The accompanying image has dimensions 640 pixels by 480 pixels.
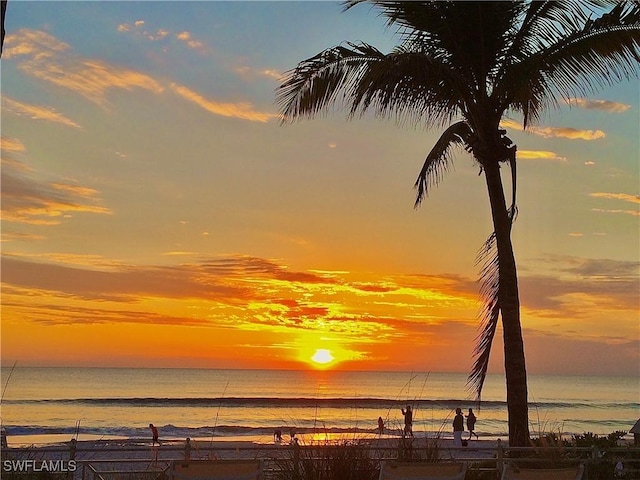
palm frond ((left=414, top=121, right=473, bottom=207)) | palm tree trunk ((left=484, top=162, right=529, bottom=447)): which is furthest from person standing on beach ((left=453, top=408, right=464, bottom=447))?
palm tree trunk ((left=484, top=162, right=529, bottom=447))

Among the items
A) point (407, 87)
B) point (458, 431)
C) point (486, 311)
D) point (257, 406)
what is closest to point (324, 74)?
point (407, 87)

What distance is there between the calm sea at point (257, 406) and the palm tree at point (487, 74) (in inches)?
557

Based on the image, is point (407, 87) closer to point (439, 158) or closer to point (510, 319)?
point (439, 158)

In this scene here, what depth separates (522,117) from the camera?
1180 cm

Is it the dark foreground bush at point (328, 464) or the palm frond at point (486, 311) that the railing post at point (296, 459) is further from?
the palm frond at point (486, 311)

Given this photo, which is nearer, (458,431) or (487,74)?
(487,74)

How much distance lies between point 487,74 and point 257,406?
167ft

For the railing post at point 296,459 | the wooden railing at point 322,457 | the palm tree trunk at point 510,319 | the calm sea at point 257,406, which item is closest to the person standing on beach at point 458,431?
the calm sea at point 257,406

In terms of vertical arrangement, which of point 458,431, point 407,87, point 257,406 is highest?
point 257,406

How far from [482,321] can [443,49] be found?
3976 millimetres

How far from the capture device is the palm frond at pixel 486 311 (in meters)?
10.3

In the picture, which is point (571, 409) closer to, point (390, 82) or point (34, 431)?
point (34, 431)

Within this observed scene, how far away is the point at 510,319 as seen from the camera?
997 centimetres

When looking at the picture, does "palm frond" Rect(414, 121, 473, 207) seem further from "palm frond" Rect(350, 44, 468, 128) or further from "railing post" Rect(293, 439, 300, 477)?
"railing post" Rect(293, 439, 300, 477)
